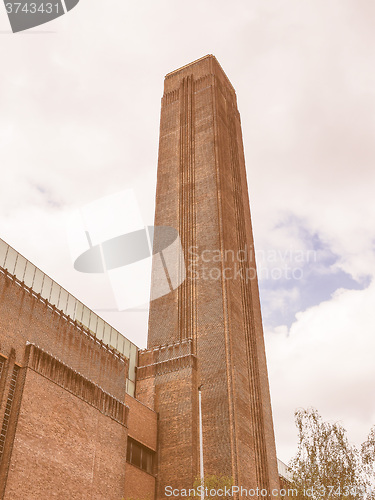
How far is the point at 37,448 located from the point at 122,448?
6246mm

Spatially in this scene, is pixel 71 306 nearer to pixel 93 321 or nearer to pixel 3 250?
pixel 93 321

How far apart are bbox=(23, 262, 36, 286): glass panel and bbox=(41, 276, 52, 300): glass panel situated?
104cm

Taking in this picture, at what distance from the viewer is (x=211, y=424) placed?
1249 inches

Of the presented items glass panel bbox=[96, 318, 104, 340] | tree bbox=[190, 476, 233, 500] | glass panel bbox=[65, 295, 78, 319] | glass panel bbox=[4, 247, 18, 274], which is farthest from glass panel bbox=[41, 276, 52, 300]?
tree bbox=[190, 476, 233, 500]

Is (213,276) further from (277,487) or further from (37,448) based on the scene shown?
(37,448)

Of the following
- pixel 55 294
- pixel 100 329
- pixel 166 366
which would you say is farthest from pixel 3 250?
pixel 166 366

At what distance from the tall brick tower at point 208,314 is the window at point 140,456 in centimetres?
58

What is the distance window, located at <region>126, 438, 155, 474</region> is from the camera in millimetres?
28219

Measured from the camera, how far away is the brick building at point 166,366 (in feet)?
72.1

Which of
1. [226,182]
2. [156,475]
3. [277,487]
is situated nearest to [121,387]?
[156,475]

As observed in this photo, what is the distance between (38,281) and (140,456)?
11.2 metres

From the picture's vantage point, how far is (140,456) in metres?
29.0

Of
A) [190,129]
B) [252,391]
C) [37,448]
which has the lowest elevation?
[37,448]

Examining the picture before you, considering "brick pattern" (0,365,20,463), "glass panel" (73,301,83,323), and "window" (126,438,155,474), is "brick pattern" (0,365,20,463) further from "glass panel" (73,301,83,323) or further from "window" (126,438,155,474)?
"glass panel" (73,301,83,323)
